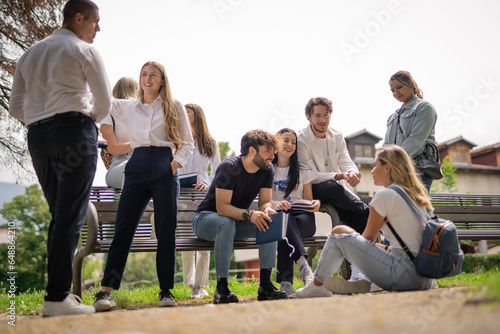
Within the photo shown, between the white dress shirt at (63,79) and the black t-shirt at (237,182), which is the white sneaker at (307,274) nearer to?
the black t-shirt at (237,182)

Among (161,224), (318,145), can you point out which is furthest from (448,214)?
(161,224)

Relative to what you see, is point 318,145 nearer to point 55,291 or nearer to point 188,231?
point 188,231

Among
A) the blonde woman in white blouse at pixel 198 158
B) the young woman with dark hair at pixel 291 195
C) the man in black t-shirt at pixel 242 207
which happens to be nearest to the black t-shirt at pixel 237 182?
the man in black t-shirt at pixel 242 207

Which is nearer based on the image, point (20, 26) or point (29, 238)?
point (20, 26)

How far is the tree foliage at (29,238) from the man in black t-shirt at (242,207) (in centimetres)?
1822

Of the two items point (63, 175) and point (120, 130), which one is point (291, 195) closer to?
point (120, 130)

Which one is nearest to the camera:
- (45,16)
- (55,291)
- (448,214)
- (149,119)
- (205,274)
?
(55,291)

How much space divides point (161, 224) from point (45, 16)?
8.32m

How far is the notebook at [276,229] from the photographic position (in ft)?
14.0

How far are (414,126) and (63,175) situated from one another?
3.71 meters

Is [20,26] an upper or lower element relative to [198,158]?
upper

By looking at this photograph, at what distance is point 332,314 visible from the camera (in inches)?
86.8

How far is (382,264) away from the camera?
3.81 metres

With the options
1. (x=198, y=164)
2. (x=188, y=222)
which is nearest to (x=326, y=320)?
(x=188, y=222)
